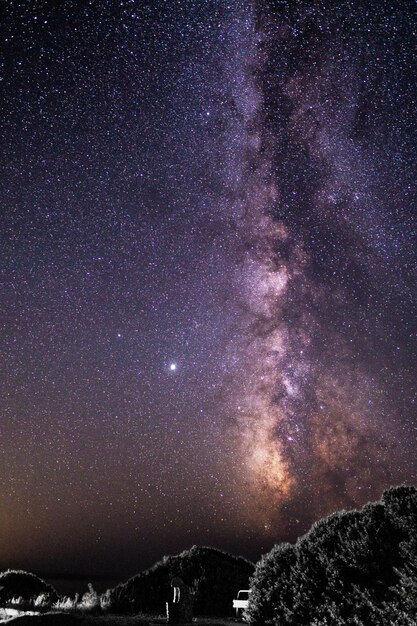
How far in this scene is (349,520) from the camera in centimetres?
977

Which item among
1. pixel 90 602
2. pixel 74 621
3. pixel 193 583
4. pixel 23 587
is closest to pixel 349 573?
pixel 74 621

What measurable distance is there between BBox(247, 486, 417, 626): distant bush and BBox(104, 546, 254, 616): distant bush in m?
5.88

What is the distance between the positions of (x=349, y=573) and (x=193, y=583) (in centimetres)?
855

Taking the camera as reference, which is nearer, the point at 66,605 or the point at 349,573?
the point at 349,573

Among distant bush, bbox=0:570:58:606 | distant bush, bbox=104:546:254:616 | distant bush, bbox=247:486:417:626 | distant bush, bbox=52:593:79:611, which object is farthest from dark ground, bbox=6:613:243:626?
distant bush, bbox=0:570:58:606

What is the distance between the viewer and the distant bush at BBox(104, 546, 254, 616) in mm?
15945

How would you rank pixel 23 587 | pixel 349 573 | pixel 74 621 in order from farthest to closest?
1. pixel 23 587
2. pixel 74 621
3. pixel 349 573

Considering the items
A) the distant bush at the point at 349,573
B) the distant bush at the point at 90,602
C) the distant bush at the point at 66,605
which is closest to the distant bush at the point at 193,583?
the distant bush at the point at 90,602

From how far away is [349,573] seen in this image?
9.08 metres

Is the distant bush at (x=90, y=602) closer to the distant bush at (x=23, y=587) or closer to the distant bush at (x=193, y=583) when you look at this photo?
the distant bush at (x=193, y=583)

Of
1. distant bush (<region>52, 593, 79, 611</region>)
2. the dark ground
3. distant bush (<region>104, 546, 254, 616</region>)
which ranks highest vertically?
distant bush (<region>104, 546, 254, 616</region>)

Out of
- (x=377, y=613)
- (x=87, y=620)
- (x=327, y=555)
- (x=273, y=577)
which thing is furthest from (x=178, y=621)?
(x=377, y=613)

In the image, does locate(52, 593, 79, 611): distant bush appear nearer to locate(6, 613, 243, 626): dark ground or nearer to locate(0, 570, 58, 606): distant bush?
locate(0, 570, 58, 606): distant bush

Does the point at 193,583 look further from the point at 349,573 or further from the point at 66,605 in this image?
the point at 349,573
